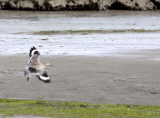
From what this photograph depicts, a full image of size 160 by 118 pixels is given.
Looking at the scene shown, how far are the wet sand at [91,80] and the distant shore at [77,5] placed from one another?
2492 centimetres

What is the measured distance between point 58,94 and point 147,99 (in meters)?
1.89

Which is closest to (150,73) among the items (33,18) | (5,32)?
(5,32)

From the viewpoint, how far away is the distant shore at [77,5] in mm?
42719

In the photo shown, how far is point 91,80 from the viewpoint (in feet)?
47.0

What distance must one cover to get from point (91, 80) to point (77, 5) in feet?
100.0

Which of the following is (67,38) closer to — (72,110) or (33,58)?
(33,58)

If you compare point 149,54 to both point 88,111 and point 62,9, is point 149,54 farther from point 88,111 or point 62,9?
point 62,9

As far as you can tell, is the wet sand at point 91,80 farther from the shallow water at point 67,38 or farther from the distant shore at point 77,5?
the distant shore at point 77,5

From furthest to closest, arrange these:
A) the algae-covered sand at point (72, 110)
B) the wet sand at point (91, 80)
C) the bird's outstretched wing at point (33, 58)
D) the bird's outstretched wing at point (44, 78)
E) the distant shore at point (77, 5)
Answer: the distant shore at point (77, 5)
the wet sand at point (91, 80)
the bird's outstretched wing at point (33, 58)
the bird's outstretched wing at point (44, 78)
the algae-covered sand at point (72, 110)

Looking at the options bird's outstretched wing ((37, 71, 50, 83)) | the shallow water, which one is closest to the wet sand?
bird's outstretched wing ((37, 71, 50, 83))

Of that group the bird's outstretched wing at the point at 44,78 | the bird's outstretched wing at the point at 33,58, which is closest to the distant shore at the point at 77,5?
the bird's outstretched wing at the point at 33,58

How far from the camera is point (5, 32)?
26.9 m

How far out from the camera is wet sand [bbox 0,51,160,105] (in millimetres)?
12445

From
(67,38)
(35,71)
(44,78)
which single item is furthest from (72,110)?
(67,38)
